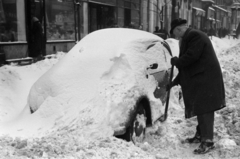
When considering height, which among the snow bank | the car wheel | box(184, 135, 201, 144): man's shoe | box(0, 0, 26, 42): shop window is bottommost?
box(184, 135, 201, 144): man's shoe

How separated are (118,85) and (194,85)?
1.00m

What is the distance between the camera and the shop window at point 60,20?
42.5 ft

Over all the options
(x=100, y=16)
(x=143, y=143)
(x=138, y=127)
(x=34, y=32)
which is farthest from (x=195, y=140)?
(x=100, y=16)

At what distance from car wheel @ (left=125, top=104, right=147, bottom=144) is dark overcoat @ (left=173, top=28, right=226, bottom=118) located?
0.71 metres

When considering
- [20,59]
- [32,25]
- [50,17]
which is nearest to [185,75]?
[20,59]

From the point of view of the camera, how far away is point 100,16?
17734 mm

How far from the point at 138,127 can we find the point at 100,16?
46.0 ft

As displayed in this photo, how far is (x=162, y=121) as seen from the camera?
17.6ft

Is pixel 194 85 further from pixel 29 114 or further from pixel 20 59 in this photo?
pixel 20 59

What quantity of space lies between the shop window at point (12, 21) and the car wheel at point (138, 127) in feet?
23.7

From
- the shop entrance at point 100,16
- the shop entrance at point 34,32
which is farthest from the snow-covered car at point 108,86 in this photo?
the shop entrance at point 100,16

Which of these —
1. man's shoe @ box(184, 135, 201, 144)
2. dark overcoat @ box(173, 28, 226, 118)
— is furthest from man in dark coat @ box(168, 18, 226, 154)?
man's shoe @ box(184, 135, 201, 144)

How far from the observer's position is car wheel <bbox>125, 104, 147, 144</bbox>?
13.7 feet

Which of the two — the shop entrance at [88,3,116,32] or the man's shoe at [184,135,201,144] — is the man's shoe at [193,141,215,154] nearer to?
the man's shoe at [184,135,201,144]
